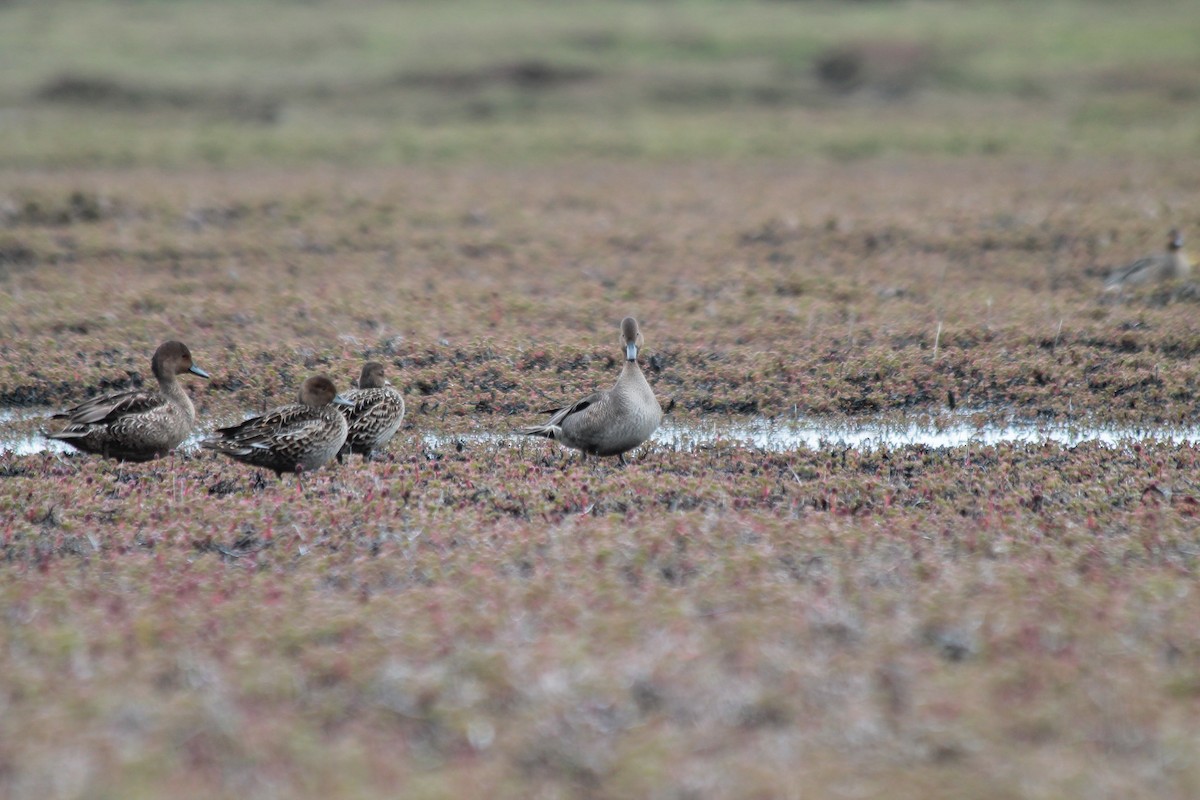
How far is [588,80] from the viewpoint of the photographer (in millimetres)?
45750

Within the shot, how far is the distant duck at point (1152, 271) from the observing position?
18516mm

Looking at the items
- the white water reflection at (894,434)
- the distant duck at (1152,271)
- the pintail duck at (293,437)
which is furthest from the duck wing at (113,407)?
the distant duck at (1152,271)

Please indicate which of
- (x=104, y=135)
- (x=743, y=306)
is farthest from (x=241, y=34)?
(x=743, y=306)

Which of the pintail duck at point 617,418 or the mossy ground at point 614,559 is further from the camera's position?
the pintail duck at point 617,418

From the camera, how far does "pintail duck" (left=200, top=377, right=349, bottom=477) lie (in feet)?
35.8

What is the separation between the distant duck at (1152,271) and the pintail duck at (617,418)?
963cm

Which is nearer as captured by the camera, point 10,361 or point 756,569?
point 756,569

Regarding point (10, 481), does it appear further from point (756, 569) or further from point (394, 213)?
point (394, 213)

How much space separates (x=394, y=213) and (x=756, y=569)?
723 inches

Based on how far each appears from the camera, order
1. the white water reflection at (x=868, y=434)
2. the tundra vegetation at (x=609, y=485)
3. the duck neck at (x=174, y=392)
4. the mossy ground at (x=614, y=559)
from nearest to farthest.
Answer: the mossy ground at (x=614, y=559) < the tundra vegetation at (x=609, y=485) < the duck neck at (x=174, y=392) < the white water reflection at (x=868, y=434)

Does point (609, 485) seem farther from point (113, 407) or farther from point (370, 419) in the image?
point (113, 407)

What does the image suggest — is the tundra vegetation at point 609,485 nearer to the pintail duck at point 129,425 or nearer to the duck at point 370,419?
the pintail duck at point 129,425

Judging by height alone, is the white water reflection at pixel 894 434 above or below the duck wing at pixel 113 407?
below

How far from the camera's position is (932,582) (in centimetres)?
794
